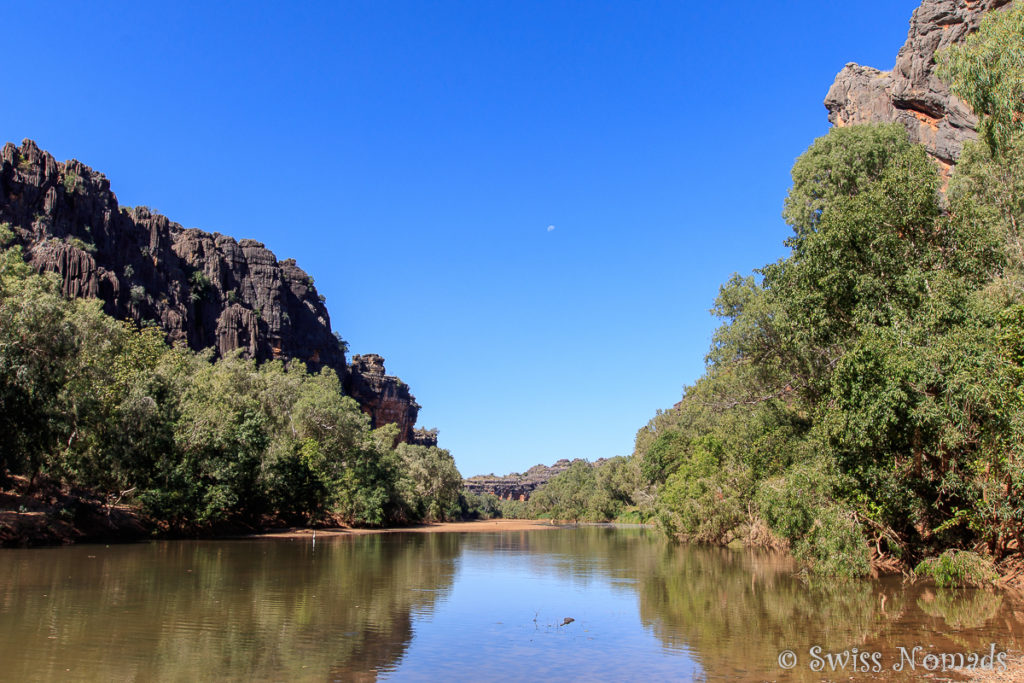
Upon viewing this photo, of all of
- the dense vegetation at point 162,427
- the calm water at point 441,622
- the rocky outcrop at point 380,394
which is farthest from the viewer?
the rocky outcrop at point 380,394

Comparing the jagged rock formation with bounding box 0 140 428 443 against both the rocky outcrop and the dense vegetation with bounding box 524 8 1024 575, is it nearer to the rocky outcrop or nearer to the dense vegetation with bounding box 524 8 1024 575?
the rocky outcrop

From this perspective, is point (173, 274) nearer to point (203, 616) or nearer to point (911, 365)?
point (203, 616)

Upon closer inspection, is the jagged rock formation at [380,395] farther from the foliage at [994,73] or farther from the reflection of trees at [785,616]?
the foliage at [994,73]

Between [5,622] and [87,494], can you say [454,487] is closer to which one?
[87,494]

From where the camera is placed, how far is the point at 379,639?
500 inches

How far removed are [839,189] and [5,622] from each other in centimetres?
3311

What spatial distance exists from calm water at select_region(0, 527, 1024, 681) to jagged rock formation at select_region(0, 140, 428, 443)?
5998 cm

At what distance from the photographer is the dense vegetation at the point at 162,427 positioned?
29375 millimetres

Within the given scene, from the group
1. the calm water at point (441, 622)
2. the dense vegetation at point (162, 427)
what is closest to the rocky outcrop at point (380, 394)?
the dense vegetation at point (162, 427)

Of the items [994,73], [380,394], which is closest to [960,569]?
[994,73]

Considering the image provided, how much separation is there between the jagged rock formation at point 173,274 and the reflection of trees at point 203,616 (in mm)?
56016

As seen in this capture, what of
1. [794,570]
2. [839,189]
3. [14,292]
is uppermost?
[839,189]

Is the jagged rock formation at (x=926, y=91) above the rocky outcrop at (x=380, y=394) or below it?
above

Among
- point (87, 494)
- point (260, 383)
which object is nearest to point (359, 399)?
point (260, 383)
